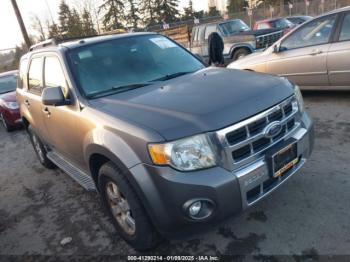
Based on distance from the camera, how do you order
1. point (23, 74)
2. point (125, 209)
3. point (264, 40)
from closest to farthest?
point (125, 209)
point (23, 74)
point (264, 40)

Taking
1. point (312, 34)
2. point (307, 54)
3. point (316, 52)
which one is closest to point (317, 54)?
point (316, 52)

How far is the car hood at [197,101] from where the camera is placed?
2.46 meters

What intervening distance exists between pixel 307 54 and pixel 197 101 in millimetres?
4317

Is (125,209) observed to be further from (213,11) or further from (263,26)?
(213,11)

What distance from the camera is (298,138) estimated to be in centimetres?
291

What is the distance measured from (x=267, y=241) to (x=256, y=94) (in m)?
1.25

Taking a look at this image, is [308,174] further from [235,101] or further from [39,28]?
[39,28]

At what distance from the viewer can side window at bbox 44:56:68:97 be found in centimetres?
359

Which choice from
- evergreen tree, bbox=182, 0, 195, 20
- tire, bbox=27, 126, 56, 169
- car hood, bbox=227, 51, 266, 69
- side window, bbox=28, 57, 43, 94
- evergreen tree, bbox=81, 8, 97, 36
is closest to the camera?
side window, bbox=28, 57, 43, 94

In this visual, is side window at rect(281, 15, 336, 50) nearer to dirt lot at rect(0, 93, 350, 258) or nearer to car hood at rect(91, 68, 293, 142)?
dirt lot at rect(0, 93, 350, 258)

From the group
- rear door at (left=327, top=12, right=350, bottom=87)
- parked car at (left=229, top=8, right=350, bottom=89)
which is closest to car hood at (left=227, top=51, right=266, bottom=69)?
parked car at (left=229, top=8, right=350, bottom=89)

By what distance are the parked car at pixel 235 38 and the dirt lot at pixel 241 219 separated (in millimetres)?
6620

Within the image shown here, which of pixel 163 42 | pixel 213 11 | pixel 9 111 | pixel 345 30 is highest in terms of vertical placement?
pixel 163 42

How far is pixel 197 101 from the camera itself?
2.73 m
